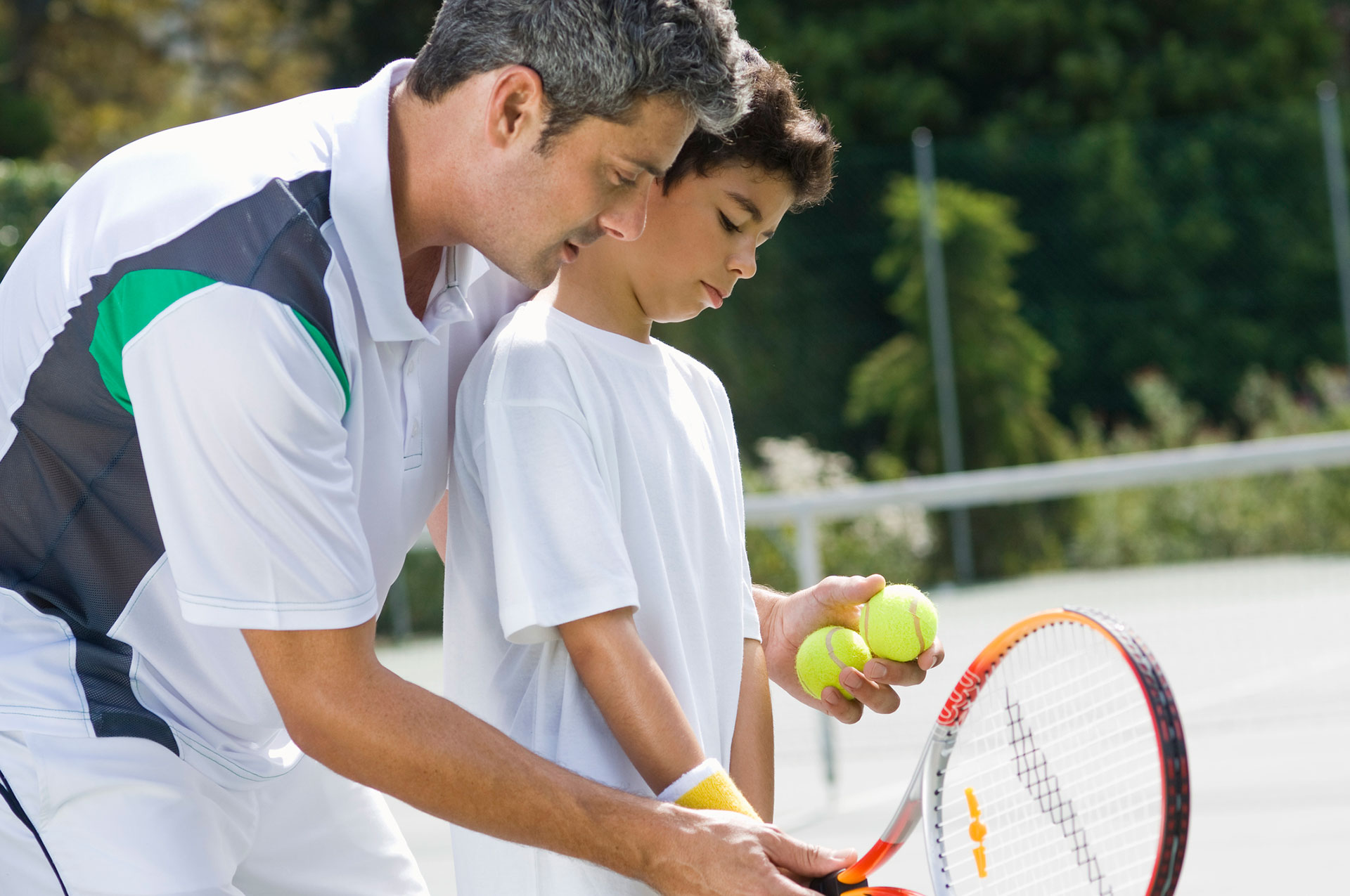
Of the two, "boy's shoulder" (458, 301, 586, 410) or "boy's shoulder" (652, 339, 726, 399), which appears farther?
"boy's shoulder" (652, 339, 726, 399)

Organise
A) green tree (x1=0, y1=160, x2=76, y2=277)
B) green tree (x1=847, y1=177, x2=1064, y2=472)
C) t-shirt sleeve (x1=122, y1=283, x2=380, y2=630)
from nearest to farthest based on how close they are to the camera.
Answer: t-shirt sleeve (x1=122, y1=283, x2=380, y2=630) < green tree (x1=0, y1=160, x2=76, y2=277) < green tree (x1=847, y1=177, x2=1064, y2=472)

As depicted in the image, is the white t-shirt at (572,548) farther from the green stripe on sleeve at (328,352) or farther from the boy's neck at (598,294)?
the green stripe on sleeve at (328,352)

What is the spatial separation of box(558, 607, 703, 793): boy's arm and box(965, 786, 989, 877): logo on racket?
42cm

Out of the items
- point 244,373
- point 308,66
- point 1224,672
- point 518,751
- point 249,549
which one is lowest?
point 1224,672

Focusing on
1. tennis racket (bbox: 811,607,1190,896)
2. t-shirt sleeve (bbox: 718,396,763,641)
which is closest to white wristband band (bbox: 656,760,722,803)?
tennis racket (bbox: 811,607,1190,896)

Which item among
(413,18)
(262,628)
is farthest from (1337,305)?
(262,628)

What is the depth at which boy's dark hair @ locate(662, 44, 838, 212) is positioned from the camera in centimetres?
210

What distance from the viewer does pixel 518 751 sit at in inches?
67.9

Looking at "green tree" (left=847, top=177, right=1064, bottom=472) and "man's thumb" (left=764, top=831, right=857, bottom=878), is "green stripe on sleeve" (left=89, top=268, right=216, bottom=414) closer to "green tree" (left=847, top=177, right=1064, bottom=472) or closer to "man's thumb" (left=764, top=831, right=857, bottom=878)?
"man's thumb" (left=764, top=831, right=857, bottom=878)

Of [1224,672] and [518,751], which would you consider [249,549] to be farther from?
[1224,672]

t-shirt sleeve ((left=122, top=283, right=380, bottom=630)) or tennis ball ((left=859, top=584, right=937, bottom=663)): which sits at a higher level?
t-shirt sleeve ((left=122, top=283, right=380, bottom=630))

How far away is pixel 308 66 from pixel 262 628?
1574cm

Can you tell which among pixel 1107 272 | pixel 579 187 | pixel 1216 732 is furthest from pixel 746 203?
pixel 1107 272

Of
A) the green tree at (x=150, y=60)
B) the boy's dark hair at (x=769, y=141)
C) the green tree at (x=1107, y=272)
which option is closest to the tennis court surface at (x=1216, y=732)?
the boy's dark hair at (x=769, y=141)
